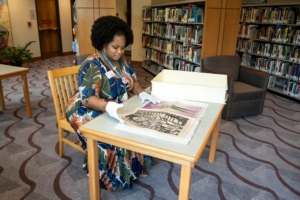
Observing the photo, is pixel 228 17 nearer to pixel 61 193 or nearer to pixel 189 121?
pixel 189 121

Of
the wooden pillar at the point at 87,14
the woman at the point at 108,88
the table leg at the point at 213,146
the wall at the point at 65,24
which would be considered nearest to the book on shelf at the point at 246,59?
the wooden pillar at the point at 87,14

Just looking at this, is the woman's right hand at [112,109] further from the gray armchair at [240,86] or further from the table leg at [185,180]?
the gray armchair at [240,86]

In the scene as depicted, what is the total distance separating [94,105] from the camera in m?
1.45

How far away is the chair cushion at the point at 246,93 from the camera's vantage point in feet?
10.2

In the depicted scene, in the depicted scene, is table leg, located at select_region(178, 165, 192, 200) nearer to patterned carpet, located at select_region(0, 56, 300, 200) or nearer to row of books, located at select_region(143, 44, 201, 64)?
patterned carpet, located at select_region(0, 56, 300, 200)

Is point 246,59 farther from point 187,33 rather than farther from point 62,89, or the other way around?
point 62,89

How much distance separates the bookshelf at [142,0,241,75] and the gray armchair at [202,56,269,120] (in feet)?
0.85

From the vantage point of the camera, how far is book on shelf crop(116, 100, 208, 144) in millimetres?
1104

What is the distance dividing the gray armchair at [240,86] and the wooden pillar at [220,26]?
8.6 inches

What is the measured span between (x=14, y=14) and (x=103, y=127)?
650 centimetres

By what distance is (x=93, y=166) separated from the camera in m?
1.36

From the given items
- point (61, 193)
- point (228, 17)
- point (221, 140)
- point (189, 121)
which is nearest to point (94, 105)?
point (189, 121)

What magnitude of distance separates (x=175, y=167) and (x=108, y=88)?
101 cm

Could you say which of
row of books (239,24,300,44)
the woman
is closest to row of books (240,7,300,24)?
row of books (239,24,300,44)
